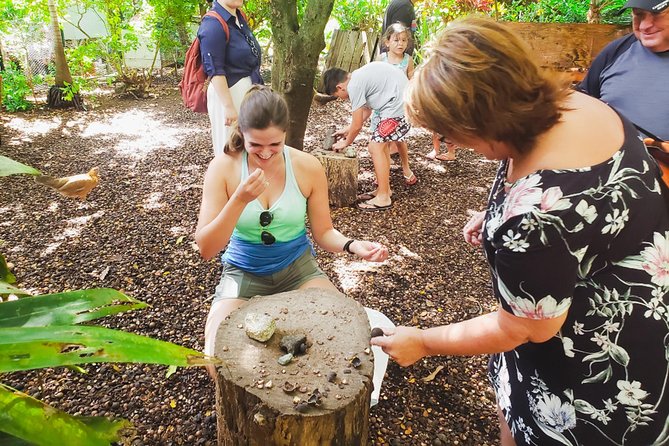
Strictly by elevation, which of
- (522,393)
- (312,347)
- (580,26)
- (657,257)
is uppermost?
(580,26)

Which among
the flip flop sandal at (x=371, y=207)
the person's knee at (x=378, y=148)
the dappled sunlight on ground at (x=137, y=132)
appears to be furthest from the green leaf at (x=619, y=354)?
the dappled sunlight on ground at (x=137, y=132)

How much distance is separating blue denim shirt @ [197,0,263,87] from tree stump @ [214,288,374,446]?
2373mm

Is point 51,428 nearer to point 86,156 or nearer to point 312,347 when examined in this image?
point 312,347

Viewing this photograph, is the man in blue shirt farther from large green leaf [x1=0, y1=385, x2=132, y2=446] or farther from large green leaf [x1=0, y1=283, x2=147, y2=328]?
large green leaf [x1=0, y1=385, x2=132, y2=446]

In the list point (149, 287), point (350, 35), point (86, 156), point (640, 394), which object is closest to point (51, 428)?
point (640, 394)

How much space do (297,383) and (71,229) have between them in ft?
11.4

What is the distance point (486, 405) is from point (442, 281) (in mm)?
1225

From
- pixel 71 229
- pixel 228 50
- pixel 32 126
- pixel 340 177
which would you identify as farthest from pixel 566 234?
pixel 32 126

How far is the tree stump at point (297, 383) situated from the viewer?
58.2 inches

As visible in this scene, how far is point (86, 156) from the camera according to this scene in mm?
5988

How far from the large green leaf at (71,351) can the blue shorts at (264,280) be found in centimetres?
145

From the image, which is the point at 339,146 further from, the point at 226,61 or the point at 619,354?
the point at 619,354

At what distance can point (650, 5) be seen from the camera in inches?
75.8

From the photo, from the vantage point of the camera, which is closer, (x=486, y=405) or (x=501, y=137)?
(x=501, y=137)
